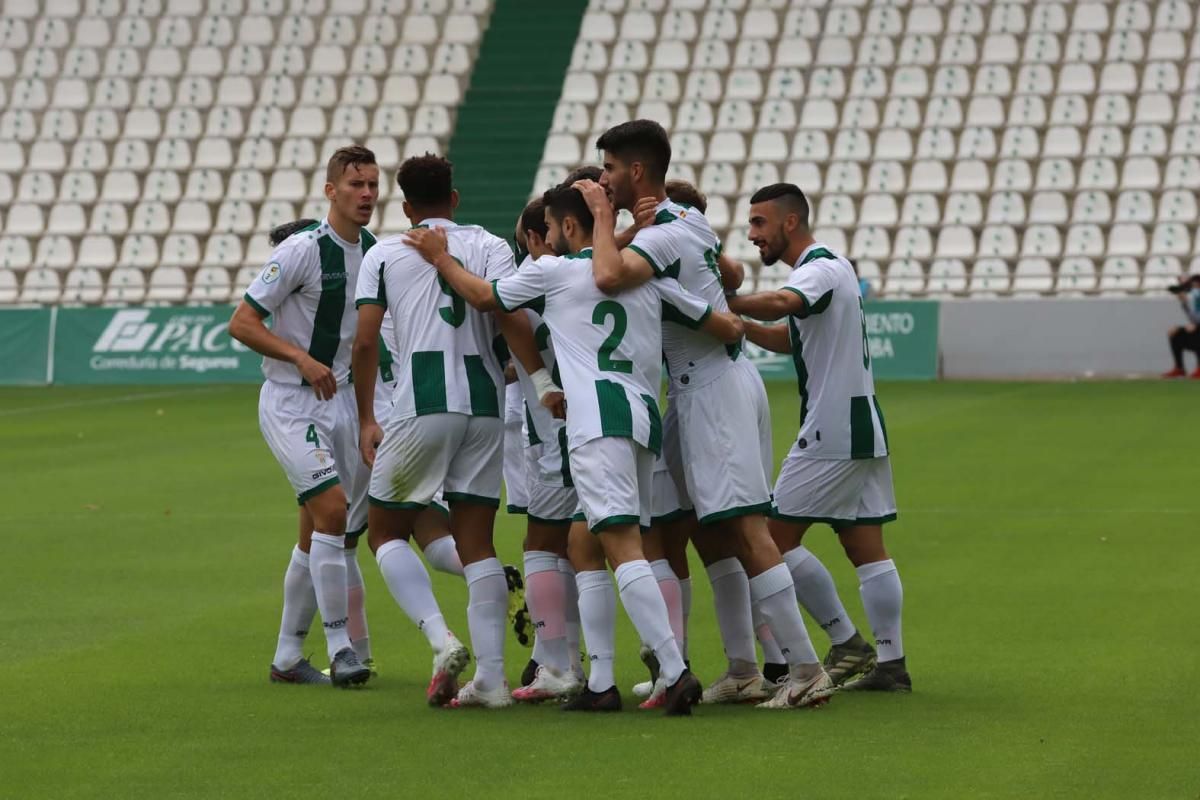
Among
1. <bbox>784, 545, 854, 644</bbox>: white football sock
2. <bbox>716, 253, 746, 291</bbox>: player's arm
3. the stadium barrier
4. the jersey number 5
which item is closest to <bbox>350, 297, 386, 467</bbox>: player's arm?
the jersey number 5

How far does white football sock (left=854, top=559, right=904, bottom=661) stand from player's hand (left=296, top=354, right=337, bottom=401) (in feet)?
7.60

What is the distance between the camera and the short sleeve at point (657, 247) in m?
7.07

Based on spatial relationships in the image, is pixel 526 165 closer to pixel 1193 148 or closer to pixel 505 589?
pixel 1193 148

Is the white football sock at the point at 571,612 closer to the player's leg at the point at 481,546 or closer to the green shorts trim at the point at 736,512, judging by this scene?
the player's leg at the point at 481,546

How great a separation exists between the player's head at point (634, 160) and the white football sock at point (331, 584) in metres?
1.95

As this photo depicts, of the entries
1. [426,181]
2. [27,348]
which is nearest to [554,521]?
[426,181]

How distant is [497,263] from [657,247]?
827 millimetres

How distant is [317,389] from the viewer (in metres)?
7.89

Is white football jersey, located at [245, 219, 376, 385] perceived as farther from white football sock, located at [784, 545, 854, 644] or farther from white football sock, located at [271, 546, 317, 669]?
white football sock, located at [784, 545, 854, 644]

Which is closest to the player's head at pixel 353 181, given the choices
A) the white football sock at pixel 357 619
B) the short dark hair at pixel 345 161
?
the short dark hair at pixel 345 161

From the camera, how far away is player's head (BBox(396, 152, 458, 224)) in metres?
7.57

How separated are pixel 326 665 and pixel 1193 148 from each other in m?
24.2

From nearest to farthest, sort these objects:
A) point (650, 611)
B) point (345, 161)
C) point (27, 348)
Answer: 1. point (650, 611)
2. point (345, 161)
3. point (27, 348)

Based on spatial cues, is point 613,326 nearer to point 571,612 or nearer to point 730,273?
point 730,273
